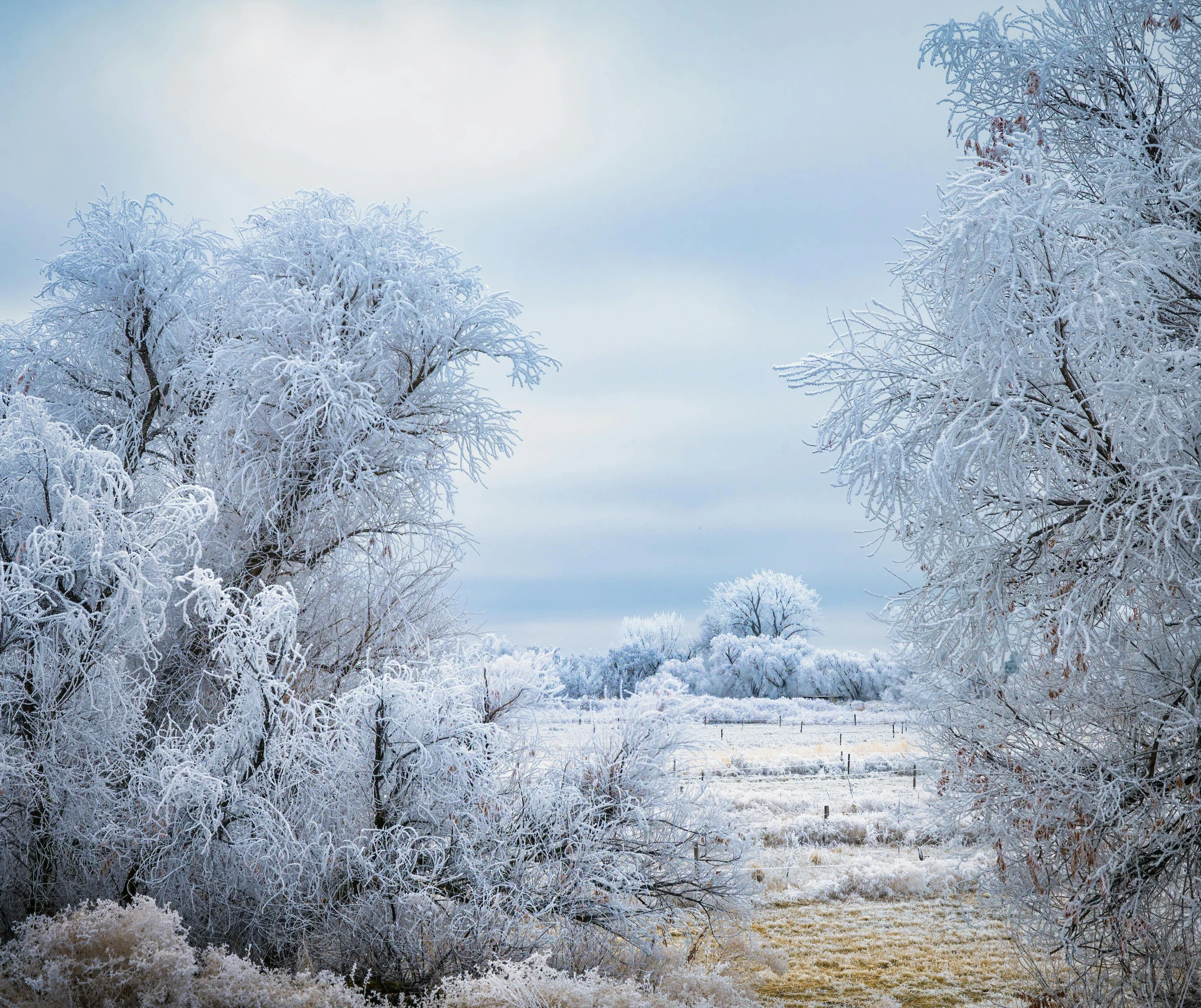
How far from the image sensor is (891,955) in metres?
9.27

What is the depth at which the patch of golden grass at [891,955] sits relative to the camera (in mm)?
8023

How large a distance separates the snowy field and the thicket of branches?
3.95 ft

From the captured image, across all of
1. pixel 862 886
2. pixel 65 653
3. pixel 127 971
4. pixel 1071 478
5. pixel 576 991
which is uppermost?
pixel 1071 478

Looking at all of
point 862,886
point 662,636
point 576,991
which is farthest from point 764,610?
point 576,991

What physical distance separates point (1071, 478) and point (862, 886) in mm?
7775

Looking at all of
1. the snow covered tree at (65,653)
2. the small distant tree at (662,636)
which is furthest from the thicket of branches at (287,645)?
the small distant tree at (662,636)

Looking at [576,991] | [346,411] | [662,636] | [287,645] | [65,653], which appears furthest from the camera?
[662,636]

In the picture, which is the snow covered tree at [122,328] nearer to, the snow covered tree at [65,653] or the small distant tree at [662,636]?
the snow covered tree at [65,653]

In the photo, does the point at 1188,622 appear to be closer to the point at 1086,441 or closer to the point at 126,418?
the point at 1086,441

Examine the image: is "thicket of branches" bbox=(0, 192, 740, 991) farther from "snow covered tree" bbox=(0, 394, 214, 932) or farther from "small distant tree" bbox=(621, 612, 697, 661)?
"small distant tree" bbox=(621, 612, 697, 661)

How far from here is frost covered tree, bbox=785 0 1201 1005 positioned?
5766 mm

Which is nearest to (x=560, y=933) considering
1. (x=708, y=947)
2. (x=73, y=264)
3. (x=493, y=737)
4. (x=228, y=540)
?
(x=493, y=737)

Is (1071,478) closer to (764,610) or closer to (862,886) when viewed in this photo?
(862,886)

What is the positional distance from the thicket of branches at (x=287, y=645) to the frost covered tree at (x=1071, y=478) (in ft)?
8.87
